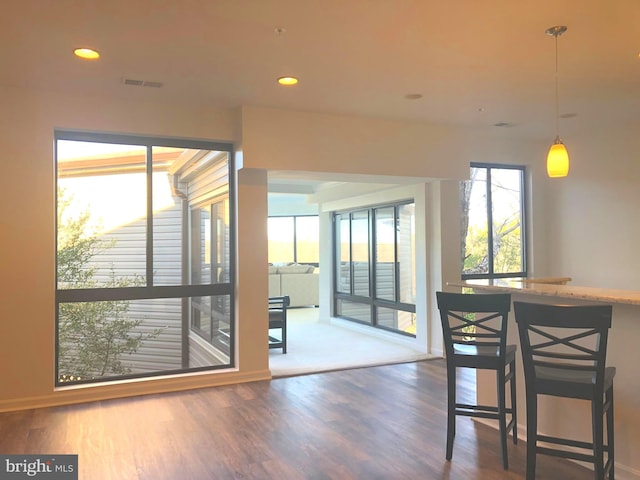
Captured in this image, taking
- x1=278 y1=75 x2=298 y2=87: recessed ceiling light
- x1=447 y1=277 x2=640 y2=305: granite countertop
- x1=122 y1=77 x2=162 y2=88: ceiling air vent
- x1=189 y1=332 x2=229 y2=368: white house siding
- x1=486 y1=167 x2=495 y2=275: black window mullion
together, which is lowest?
x1=189 y1=332 x2=229 y2=368: white house siding

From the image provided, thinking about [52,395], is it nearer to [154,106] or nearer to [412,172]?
[154,106]

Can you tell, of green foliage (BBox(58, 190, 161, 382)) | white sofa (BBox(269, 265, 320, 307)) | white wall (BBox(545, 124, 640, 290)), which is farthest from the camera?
white sofa (BBox(269, 265, 320, 307))

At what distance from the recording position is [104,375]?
489 cm

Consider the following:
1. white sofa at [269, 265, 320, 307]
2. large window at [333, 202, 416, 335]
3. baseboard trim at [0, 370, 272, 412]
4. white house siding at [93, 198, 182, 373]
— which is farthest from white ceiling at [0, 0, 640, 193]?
white sofa at [269, 265, 320, 307]

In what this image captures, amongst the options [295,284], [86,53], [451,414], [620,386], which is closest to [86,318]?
[86,53]

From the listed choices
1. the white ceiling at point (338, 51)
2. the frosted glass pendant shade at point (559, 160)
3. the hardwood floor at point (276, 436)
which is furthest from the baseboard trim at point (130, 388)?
the frosted glass pendant shade at point (559, 160)

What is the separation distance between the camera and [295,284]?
443 inches

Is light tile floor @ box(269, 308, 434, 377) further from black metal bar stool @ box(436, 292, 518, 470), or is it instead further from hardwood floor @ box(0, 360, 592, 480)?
black metal bar stool @ box(436, 292, 518, 470)

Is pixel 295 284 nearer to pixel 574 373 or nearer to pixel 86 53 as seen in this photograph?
pixel 86 53

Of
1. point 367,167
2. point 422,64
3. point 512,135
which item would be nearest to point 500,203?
point 512,135

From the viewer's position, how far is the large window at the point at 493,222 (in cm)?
669

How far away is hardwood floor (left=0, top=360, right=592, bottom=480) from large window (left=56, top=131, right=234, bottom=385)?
56 cm

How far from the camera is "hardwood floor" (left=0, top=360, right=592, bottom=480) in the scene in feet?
10.2

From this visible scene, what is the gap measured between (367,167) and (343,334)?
3.14 m
